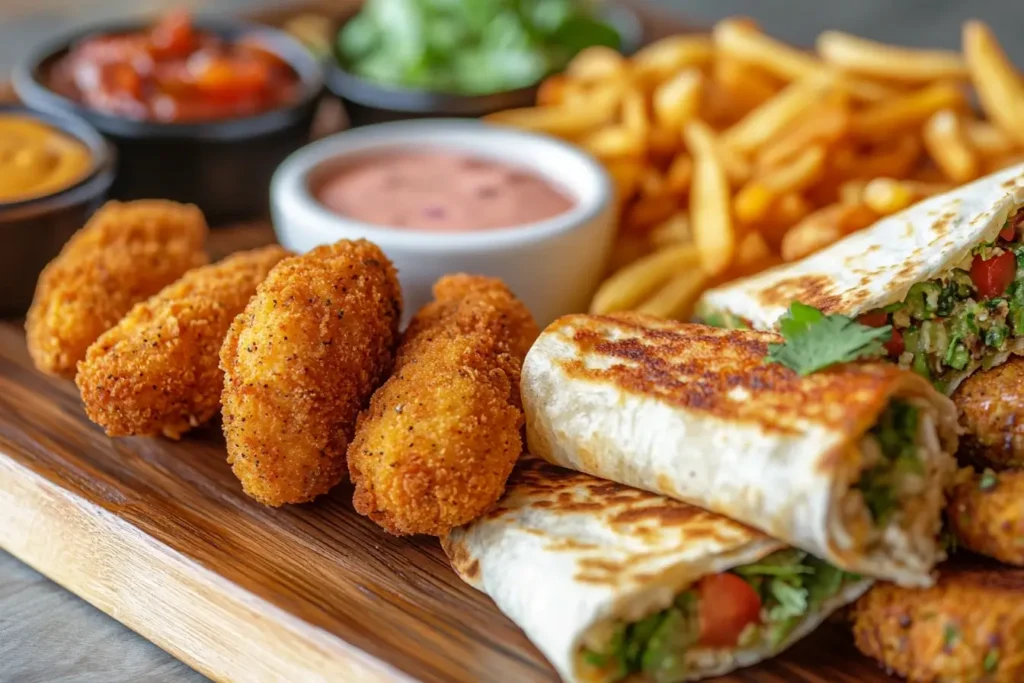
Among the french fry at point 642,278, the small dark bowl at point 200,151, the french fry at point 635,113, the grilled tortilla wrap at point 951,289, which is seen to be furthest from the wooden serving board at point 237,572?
the french fry at point 635,113

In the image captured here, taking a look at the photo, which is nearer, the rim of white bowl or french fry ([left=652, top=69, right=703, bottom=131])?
the rim of white bowl

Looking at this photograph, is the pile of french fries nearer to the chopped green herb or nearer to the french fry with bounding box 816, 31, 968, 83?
the french fry with bounding box 816, 31, 968, 83

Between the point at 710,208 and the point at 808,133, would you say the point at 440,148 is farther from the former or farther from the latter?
the point at 808,133

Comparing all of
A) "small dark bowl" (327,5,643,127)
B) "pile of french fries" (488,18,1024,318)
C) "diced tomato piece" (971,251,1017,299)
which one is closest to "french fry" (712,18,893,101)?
"pile of french fries" (488,18,1024,318)

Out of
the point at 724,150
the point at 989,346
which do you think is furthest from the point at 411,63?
the point at 989,346

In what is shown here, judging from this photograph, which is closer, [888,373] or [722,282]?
[888,373]

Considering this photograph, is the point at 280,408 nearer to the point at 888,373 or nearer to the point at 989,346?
the point at 888,373
